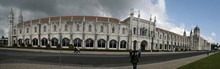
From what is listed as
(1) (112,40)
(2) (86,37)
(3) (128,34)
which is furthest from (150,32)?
(2) (86,37)

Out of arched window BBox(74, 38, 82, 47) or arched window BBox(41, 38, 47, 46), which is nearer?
arched window BBox(74, 38, 82, 47)

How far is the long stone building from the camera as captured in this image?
62.4 m

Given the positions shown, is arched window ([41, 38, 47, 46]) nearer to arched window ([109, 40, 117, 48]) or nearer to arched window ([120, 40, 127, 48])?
arched window ([109, 40, 117, 48])

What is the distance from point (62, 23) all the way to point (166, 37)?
47609 millimetres

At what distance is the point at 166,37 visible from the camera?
93125 millimetres

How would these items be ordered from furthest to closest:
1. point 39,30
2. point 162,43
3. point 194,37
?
point 194,37 → point 162,43 → point 39,30

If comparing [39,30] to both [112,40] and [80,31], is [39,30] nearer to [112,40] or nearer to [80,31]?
[80,31]

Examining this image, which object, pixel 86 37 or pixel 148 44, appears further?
pixel 148 44

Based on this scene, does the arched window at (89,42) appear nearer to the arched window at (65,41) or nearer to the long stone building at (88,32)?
the long stone building at (88,32)

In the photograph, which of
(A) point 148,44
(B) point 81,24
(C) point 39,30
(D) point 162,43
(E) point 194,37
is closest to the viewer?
(B) point 81,24

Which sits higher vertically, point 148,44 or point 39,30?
point 39,30

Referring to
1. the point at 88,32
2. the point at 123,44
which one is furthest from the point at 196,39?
the point at 88,32

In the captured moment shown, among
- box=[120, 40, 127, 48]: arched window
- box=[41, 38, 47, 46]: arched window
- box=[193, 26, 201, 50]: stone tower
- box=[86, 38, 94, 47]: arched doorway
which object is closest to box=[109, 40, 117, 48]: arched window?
box=[120, 40, 127, 48]: arched window

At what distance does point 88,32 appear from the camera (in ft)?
204
